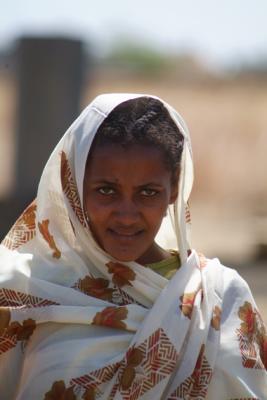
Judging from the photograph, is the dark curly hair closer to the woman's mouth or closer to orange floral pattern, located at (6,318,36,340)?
the woman's mouth

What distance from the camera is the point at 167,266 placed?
4266mm

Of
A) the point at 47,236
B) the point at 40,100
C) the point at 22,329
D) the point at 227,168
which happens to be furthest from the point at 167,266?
the point at 227,168

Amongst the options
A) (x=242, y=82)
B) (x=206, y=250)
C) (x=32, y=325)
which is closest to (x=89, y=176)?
(x=32, y=325)

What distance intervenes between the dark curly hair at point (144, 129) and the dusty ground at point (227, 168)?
19.9 ft

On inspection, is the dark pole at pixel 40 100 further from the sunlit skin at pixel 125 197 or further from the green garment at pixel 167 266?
the sunlit skin at pixel 125 197

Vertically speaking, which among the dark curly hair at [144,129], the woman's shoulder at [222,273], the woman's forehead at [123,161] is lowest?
the woman's shoulder at [222,273]

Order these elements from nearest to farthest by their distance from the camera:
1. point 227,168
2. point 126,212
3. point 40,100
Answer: point 126,212 → point 40,100 → point 227,168

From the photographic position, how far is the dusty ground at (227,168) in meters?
14.2

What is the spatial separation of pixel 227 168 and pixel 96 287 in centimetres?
1993

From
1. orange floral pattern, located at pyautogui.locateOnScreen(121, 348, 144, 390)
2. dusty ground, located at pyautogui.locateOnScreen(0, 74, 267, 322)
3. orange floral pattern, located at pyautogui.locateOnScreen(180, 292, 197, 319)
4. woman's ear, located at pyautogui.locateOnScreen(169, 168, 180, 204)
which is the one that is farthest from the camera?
dusty ground, located at pyautogui.locateOnScreen(0, 74, 267, 322)

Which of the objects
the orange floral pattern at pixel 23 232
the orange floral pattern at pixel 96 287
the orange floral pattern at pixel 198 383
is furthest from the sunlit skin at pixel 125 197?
the orange floral pattern at pixel 198 383

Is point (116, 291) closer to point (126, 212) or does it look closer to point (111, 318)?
point (111, 318)

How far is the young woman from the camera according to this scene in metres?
4.00

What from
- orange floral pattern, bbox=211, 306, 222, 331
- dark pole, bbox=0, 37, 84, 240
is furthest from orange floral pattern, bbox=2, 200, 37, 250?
dark pole, bbox=0, 37, 84, 240
